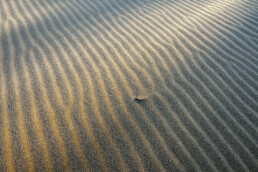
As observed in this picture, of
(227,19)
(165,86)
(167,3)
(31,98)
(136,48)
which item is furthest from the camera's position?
(167,3)

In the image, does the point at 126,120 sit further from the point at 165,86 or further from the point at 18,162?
the point at 18,162

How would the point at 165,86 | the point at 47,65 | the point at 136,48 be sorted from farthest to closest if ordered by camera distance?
the point at 136,48 < the point at 47,65 < the point at 165,86

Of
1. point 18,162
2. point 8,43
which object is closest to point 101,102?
point 18,162

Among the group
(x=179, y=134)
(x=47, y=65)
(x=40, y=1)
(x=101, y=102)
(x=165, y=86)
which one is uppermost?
(x=40, y=1)

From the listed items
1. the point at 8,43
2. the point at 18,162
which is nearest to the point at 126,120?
the point at 18,162

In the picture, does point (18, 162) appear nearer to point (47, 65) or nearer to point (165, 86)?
point (47, 65)

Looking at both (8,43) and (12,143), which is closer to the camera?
(12,143)

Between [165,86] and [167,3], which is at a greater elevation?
[167,3]
